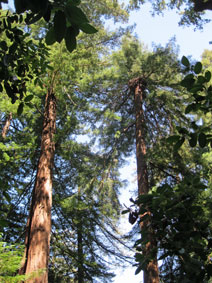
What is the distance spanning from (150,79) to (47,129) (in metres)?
5.11

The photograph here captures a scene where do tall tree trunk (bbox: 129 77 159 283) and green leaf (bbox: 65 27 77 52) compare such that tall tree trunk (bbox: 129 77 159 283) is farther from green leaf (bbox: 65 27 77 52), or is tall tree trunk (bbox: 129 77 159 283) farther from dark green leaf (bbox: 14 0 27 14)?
dark green leaf (bbox: 14 0 27 14)

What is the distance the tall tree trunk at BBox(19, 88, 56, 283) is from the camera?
4.14 m

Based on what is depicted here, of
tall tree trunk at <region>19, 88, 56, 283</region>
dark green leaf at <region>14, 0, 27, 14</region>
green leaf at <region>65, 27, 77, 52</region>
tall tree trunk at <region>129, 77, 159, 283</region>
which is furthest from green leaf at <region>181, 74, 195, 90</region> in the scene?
tall tree trunk at <region>129, 77, 159, 283</region>

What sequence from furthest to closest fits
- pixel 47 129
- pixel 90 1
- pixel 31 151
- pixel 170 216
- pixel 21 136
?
1. pixel 90 1
2. pixel 21 136
3. pixel 31 151
4. pixel 47 129
5. pixel 170 216

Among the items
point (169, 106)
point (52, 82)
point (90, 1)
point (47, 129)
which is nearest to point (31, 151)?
point (47, 129)

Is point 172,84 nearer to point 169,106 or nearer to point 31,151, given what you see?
point 169,106

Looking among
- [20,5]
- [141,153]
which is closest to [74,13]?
[20,5]

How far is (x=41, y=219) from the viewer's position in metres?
4.68

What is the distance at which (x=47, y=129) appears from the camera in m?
6.00

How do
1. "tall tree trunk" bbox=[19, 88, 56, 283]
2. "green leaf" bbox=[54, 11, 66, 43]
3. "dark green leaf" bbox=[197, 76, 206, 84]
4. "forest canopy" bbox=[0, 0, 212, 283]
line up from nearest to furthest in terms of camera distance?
1. "green leaf" bbox=[54, 11, 66, 43]
2. "dark green leaf" bbox=[197, 76, 206, 84]
3. "forest canopy" bbox=[0, 0, 212, 283]
4. "tall tree trunk" bbox=[19, 88, 56, 283]

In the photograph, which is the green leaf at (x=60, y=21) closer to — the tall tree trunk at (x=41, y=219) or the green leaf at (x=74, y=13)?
the green leaf at (x=74, y=13)

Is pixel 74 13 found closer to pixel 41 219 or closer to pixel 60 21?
pixel 60 21

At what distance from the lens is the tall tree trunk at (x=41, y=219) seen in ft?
13.6

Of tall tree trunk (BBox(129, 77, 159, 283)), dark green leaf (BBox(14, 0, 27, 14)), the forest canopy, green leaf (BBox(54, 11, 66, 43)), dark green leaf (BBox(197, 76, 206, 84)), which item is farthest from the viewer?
tall tree trunk (BBox(129, 77, 159, 283))
